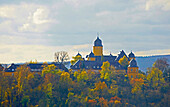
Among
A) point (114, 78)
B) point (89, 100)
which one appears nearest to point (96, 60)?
point (114, 78)

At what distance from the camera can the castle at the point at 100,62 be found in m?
128

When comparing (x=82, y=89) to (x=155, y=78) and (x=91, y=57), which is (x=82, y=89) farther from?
(x=91, y=57)

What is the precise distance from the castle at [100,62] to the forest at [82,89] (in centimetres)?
258

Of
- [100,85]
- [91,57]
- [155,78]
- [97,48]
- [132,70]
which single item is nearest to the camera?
[100,85]

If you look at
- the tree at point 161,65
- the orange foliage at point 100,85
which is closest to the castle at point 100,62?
the tree at point 161,65

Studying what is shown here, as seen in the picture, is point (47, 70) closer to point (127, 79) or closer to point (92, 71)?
point (92, 71)

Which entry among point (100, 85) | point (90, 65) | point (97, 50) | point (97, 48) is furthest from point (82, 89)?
point (97, 48)

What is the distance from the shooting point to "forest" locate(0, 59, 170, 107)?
372 feet

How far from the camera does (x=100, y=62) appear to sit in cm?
13412

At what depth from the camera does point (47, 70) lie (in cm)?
12350

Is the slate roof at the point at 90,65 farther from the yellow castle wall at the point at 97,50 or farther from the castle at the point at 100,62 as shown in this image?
the yellow castle wall at the point at 97,50

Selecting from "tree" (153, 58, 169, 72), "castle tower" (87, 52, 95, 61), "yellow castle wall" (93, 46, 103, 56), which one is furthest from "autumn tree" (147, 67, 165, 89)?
"yellow castle wall" (93, 46, 103, 56)

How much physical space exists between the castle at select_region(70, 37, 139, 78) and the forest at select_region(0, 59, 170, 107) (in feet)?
8.46

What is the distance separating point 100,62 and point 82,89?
1739 cm
